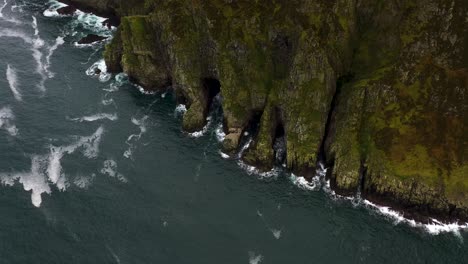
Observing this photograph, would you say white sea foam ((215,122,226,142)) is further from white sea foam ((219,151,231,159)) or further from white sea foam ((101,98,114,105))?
white sea foam ((101,98,114,105))

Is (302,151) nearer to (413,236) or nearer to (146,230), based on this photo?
(413,236)

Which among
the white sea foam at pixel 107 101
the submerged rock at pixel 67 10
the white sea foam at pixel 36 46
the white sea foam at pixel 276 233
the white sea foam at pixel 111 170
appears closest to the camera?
the white sea foam at pixel 276 233

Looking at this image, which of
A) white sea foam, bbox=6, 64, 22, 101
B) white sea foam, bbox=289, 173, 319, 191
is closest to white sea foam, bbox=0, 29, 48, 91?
white sea foam, bbox=6, 64, 22, 101

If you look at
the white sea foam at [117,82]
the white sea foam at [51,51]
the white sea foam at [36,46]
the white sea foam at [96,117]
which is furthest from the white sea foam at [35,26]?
the white sea foam at [96,117]

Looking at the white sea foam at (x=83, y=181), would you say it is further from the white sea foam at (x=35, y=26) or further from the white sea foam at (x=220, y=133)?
the white sea foam at (x=35, y=26)

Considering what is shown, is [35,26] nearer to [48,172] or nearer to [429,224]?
[48,172]

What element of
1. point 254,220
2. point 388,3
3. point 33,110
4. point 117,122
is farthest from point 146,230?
point 388,3
